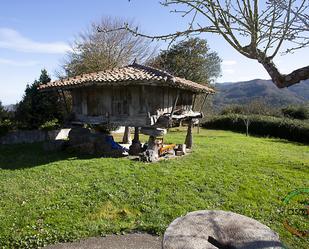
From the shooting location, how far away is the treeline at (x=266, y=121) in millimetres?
30641

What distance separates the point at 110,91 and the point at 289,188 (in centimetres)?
761

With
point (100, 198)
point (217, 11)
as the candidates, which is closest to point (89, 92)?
point (100, 198)

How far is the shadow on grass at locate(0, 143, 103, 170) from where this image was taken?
1199 centimetres

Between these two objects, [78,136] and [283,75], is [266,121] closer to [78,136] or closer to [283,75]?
[78,136]

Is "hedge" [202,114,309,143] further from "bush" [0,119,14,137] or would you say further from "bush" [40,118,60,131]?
"bush" [0,119,14,137]

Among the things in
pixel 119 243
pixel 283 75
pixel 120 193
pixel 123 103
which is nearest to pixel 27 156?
pixel 123 103

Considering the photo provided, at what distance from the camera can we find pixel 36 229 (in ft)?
23.3

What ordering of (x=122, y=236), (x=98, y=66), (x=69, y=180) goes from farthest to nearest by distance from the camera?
(x=98, y=66), (x=69, y=180), (x=122, y=236)

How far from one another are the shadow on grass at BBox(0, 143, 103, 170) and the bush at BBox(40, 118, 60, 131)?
8.38ft

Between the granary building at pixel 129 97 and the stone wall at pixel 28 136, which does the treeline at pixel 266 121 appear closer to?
the granary building at pixel 129 97

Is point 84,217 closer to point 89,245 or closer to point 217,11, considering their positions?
point 89,245

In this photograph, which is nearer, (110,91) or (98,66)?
(110,91)

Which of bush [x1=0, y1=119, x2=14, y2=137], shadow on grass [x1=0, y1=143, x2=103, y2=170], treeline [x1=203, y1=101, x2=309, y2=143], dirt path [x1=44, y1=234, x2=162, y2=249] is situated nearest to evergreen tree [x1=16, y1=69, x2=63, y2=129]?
bush [x1=0, y1=119, x2=14, y2=137]

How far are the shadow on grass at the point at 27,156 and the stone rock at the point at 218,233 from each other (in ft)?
27.7
